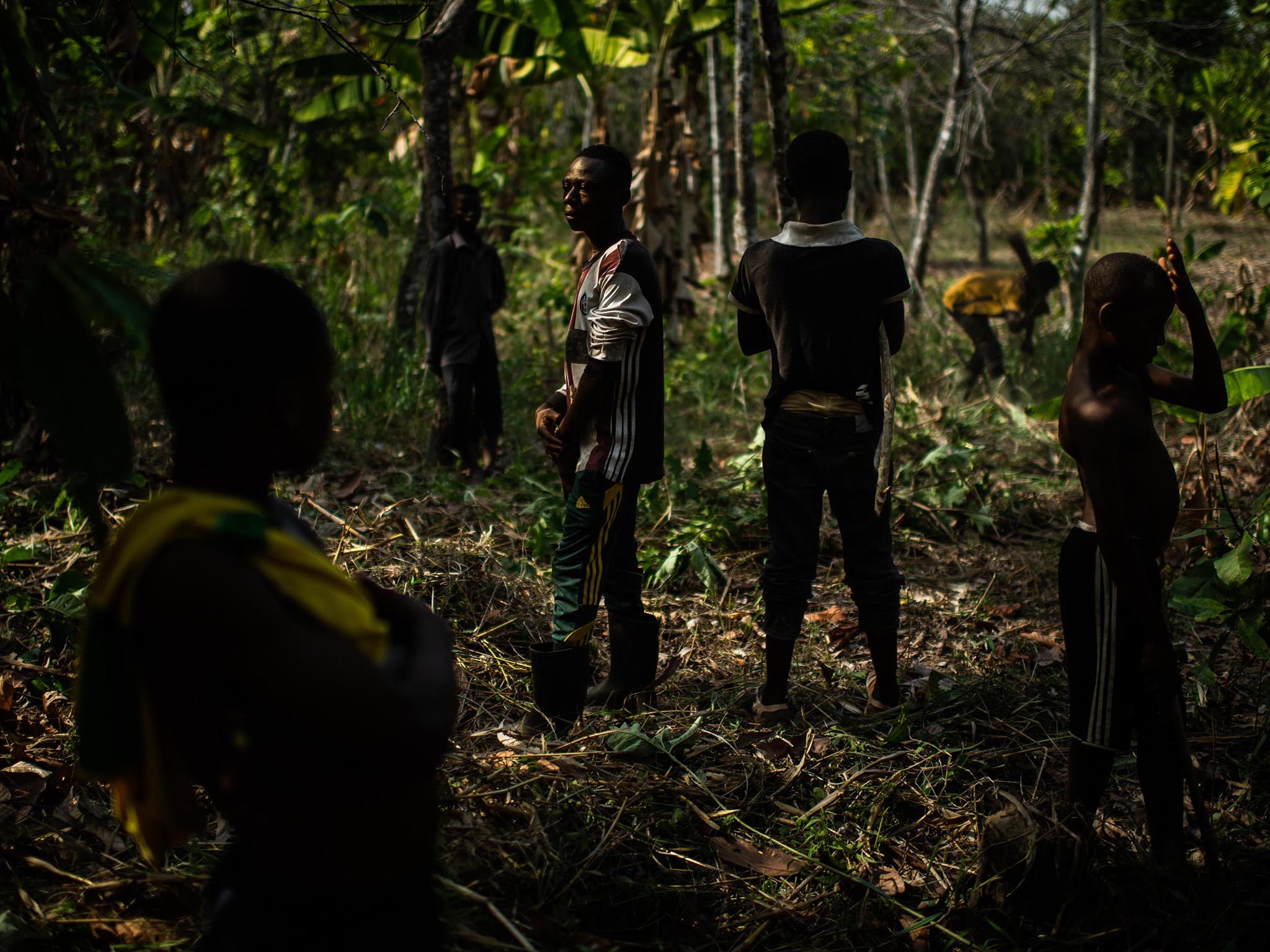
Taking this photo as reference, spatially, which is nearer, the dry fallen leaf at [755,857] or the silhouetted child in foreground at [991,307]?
the dry fallen leaf at [755,857]

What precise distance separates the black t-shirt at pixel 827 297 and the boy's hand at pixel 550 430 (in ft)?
2.50

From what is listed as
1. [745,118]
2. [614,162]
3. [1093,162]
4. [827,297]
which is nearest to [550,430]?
[614,162]

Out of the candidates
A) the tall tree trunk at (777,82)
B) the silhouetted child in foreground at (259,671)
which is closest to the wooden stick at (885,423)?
the silhouetted child in foreground at (259,671)

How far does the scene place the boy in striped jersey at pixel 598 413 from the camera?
10.2 ft

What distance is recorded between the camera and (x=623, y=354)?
3121 mm

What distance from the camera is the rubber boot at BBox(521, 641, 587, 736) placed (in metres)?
3.17

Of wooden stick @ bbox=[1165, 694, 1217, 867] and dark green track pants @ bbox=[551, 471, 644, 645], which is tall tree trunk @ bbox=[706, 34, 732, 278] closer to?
dark green track pants @ bbox=[551, 471, 644, 645]

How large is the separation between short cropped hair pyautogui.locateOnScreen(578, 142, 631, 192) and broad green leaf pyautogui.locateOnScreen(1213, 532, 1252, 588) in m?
2.08

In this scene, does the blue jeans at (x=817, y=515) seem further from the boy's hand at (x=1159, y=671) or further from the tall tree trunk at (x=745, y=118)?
the tall tree trunk at (x=745, y=118)

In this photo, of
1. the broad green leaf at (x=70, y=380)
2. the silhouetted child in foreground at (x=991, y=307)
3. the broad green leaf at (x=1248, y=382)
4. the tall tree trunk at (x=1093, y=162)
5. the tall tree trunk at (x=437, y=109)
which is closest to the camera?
the broad green leaf at (x=70, y=380)

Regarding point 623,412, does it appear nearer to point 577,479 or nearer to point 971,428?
point 577,479

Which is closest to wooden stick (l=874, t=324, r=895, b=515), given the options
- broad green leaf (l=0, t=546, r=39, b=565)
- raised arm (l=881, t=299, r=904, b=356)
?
raised arm (l=881, t=299, r=904, b=356)

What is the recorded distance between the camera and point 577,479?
318 centimetres

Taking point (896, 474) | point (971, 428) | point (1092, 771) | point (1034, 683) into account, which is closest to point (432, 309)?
point (896, 474)
